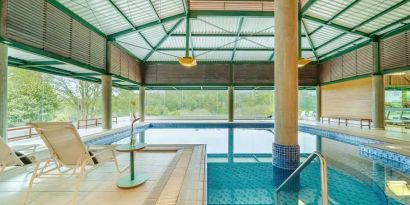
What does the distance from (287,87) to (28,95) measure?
16.8m

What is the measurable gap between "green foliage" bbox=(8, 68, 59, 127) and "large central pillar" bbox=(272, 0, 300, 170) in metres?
13.6

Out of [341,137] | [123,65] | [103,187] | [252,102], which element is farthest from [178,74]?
[103,187]

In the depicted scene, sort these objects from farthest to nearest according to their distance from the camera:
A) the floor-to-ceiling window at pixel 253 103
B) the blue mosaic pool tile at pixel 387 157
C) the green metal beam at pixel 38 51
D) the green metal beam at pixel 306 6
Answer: the floor-to-ceiling window at pixel 253 103 < the green metal beam at pixel 306 6 < the blue mosaic pool tile at pixel 387 157 < the green metal beam at pixel 38 51

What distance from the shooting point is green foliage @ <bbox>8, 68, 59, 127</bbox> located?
13.3 metres

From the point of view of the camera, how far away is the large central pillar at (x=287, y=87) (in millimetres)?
4641

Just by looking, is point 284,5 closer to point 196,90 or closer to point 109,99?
point 109,99

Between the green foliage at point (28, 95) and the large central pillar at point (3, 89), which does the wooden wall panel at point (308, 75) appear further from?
the green foliage at point (28, 95)

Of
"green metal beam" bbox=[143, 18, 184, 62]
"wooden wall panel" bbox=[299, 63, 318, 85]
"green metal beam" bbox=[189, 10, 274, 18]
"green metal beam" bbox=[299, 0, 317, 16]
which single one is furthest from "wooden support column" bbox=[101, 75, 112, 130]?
"wooden wall panel" bbox=[299, 63, 318, 85]

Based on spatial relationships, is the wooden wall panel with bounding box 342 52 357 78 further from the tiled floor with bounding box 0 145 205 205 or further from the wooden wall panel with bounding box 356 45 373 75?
the tiled floor with bounding box 0 145 205 205

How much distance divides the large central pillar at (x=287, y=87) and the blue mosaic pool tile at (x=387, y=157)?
2.31m

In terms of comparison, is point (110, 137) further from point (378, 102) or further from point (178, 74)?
point (378, 102)

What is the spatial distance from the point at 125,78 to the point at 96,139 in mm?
4291

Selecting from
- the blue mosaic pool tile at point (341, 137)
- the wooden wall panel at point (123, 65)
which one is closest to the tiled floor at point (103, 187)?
the blue mosaic pool tile at point (341, 137)

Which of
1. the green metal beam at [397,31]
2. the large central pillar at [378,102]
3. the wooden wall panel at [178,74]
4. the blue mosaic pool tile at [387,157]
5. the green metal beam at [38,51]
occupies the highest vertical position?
the green metal beam at [397,31]
